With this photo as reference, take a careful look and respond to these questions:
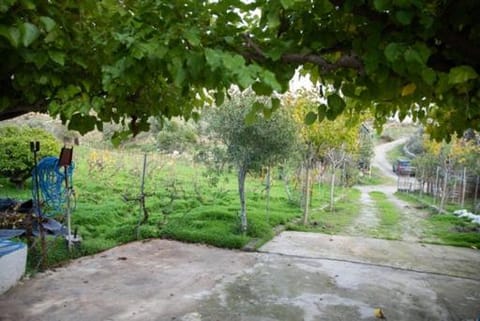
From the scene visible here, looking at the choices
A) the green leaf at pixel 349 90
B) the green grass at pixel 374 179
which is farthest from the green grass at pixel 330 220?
the green grass at pixel 374 179

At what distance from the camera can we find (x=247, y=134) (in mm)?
7371

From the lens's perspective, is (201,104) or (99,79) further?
(201,104)

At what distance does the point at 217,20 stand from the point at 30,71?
799 mm

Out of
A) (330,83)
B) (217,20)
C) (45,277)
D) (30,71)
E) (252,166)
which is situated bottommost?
(45,277)

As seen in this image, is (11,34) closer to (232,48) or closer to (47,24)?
(47,24)

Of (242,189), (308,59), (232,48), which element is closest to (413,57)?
(308,59)

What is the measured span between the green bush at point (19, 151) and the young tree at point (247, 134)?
5.33 m

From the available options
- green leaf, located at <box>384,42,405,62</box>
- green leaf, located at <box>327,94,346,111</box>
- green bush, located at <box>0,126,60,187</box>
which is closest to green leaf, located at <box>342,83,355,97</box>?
green leaf, located at <box>327,94,346,111</box>

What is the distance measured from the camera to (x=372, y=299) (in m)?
4.53

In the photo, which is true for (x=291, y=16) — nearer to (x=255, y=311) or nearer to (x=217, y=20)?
(x=217, y=20)

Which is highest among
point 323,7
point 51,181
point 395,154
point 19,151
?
point 395,154

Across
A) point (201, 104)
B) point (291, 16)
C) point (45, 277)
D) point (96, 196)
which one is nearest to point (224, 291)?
point (45, 277)

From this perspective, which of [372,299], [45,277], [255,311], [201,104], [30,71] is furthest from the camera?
[45,277]

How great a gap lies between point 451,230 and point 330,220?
2.83 meters
